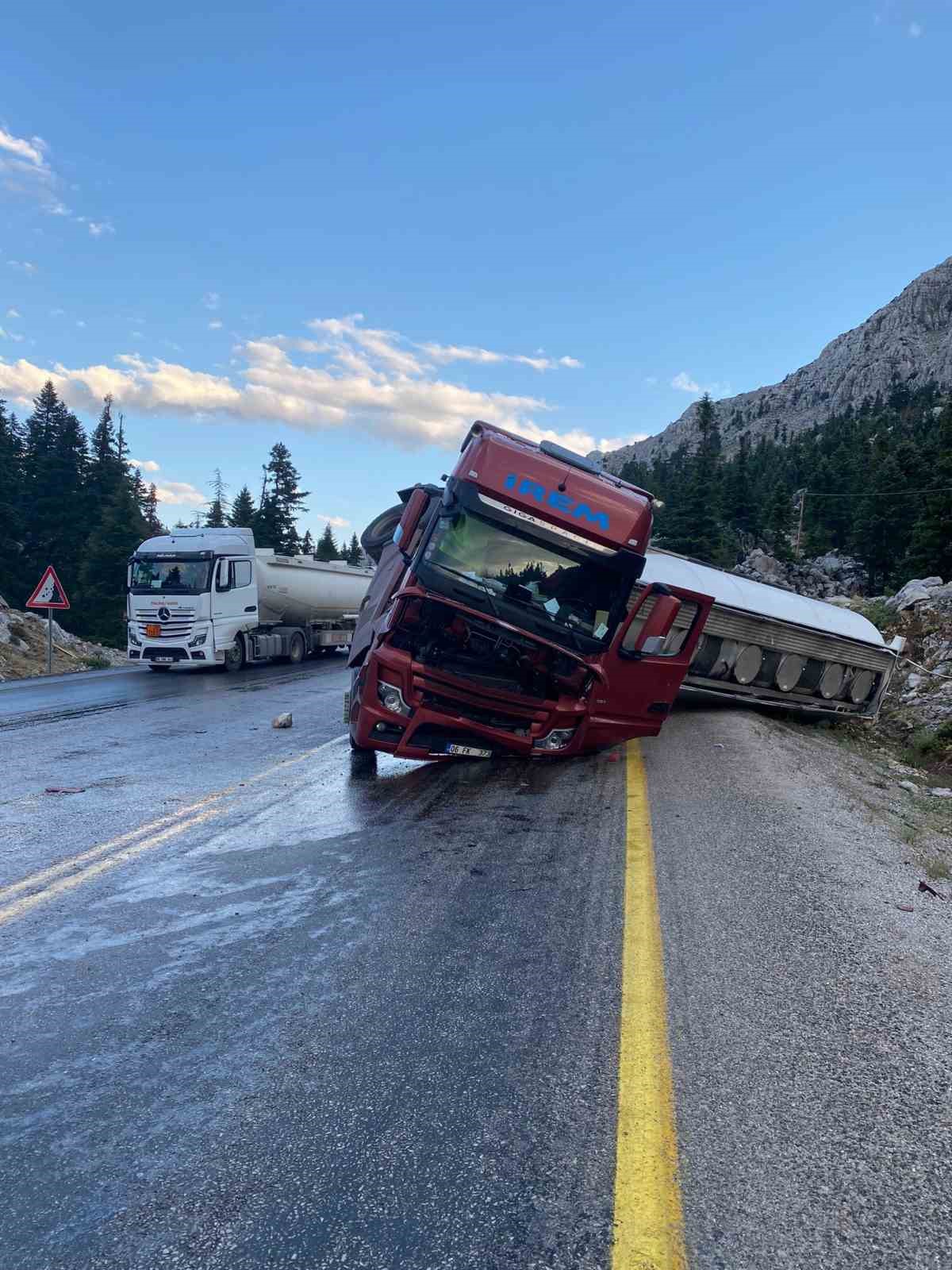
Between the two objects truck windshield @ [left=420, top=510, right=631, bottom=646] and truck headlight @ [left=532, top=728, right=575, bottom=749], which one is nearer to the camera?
truck windshield @ [left=420, top=510, right=631, bottom=646]

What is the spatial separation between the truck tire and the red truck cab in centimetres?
381

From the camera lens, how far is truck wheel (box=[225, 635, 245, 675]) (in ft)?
65.3

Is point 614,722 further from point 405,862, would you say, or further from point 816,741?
point 816,741

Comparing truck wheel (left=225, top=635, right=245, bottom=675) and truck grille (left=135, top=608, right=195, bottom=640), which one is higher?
truck grille (left=135, top=608, right=195, bottom=640)

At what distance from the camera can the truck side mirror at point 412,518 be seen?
806cm

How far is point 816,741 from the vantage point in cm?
1218

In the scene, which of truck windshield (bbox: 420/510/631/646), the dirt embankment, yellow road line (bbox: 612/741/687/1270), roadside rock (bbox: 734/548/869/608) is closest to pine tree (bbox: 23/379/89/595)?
the dirt embankment

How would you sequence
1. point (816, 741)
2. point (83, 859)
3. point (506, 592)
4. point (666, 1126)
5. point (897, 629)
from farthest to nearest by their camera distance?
point (897, 629), point (816, 741), point (506, 592), point (83, 859), point (666, 1126)

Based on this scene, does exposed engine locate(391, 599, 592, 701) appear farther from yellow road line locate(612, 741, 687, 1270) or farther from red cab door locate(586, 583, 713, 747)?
yellow road line locate(612, 741, 687, 1270)

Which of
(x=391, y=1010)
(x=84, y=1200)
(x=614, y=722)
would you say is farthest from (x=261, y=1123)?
(x=614, y=722)

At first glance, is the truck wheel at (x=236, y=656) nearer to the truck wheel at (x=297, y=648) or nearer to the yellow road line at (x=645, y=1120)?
the truck wheel at (x=297, y=648)

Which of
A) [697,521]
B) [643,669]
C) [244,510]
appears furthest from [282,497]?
[643,669]

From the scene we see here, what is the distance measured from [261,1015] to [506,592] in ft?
15.6

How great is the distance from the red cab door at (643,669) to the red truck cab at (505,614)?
49 millimetres
